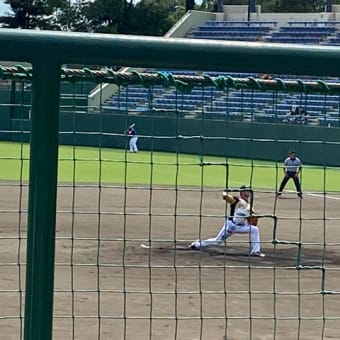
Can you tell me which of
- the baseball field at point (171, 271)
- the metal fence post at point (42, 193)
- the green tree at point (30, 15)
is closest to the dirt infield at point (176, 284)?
the baseball field at point (171, 271)

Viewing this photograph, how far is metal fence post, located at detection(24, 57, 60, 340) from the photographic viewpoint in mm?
2895

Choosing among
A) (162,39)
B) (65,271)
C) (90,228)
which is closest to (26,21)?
(90,228)

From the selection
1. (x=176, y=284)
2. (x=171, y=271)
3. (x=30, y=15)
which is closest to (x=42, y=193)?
(x=176, y=284)

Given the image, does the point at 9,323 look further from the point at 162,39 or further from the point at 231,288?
the point at 162,39

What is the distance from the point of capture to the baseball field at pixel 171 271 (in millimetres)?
6340

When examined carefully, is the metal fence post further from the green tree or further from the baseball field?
the green tree

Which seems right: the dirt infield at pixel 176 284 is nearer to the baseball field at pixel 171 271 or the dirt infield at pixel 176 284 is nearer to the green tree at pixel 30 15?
the baseball field at pixel 171 271

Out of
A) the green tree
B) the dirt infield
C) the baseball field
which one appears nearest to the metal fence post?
the baseball field

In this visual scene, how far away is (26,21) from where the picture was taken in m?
73.0

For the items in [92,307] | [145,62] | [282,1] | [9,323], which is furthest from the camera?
[282,1]

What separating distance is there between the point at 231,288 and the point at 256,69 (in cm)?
920

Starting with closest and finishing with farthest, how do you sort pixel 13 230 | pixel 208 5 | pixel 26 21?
pixel 13 230, pixel 26 21, pixel 208 5

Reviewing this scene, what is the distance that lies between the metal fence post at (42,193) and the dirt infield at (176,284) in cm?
261

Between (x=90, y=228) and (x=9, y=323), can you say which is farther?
(x=90, y=228)
